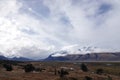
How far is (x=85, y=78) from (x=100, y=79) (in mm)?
12243

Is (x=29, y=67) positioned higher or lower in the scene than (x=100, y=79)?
higher

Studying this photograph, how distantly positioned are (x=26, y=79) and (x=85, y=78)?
3041 centimetres

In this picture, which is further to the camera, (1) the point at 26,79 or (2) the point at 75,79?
(2) the point at 75,79

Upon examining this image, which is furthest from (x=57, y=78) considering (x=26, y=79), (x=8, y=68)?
(x=8, y=68)

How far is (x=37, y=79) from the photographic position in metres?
101

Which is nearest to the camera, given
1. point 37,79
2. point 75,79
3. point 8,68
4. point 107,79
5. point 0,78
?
point 0,78

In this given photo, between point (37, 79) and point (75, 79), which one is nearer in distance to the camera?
point (37, 79)

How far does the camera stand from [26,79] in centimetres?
9844

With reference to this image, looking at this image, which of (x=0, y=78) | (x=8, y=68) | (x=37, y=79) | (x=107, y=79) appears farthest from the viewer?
(x=8, y=68)

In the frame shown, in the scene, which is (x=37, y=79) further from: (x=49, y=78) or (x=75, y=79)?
(x=75, y=79)

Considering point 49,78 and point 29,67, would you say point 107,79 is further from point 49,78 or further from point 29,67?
point 29,67

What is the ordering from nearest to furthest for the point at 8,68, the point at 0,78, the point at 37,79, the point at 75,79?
the point at 0,78, the point at 37,79, the point at 75,79, the point at 8,68

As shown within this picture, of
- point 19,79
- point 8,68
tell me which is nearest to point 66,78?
point 19,79

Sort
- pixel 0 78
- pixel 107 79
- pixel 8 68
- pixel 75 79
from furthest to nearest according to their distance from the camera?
pixel 8 68
pixel 107 79
pixel 75 79
pixel 0 78
